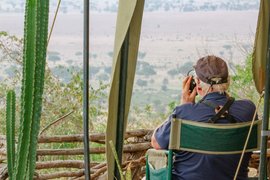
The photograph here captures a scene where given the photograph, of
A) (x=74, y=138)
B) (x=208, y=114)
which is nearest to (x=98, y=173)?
(x=74, y=138)

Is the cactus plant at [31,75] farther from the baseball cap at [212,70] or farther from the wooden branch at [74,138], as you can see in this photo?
the wooden branch at [74,138]

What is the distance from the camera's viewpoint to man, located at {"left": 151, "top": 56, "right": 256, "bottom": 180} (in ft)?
8.80

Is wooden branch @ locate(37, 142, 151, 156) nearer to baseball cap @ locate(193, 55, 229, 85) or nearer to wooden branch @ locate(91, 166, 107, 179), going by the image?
wooden branch @ locate(91, 166, 107, 179)

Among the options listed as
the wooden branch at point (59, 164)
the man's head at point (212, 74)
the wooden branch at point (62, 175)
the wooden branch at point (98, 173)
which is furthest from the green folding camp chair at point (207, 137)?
the wooden branch at point (59, 164)

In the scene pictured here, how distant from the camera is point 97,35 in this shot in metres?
5.56

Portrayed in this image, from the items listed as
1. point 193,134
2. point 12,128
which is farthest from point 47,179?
point 12,128

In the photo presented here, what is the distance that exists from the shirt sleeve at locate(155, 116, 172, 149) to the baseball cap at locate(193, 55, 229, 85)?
0.29 m

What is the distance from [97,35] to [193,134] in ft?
10.1

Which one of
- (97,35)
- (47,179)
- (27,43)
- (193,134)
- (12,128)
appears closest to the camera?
(27,43)

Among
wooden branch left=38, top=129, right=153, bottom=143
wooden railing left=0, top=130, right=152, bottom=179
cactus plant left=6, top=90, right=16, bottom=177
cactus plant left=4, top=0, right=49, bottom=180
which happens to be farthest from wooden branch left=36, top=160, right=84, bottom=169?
cactus plant left=4, top=0, right=49, bottom=180

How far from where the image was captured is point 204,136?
8.64 feet

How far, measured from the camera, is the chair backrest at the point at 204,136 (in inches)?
104

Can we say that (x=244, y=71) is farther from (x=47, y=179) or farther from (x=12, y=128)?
(x=12, y=128)

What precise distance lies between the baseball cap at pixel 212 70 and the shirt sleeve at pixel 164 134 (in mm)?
286
